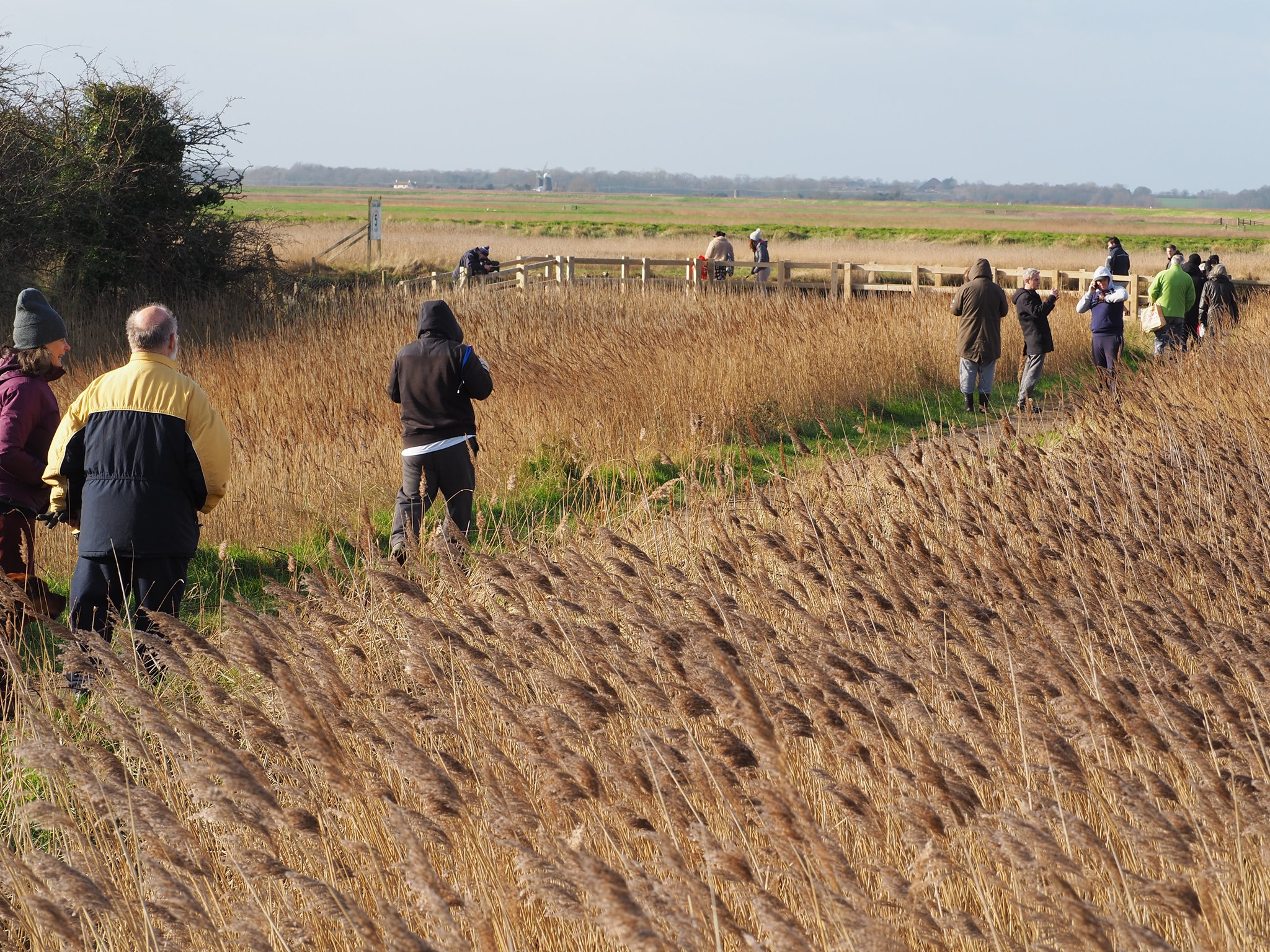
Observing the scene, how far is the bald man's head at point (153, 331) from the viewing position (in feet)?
16.2

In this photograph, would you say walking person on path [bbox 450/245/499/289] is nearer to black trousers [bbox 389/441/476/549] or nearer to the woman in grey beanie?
black trousers [bbox 389/441/476/549]

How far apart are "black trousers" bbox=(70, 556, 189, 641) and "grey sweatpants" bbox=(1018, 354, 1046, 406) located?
33.3 feet

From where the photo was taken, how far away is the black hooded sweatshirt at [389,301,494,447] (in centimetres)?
708

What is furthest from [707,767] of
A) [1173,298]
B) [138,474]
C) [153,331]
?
[1173,298]

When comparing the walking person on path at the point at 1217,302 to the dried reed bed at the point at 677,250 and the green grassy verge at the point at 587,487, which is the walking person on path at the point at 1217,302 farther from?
the dried reed bed at the point at 677,250

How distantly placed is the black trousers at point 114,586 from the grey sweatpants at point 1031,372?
10150mm

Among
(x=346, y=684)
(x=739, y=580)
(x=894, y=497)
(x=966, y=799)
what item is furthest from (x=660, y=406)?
(x=966, y=799)

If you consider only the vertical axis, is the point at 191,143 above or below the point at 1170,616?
above

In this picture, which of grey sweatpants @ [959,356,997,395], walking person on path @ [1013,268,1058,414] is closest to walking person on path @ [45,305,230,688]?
grey sweatpants @ [959,356,997,395]

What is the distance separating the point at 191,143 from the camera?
19.2 metres

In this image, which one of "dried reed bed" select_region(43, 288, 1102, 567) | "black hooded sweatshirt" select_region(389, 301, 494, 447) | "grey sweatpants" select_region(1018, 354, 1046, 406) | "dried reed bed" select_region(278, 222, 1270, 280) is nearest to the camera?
"black hooded sweatshirt" select_region(389, 301, 494, 447)

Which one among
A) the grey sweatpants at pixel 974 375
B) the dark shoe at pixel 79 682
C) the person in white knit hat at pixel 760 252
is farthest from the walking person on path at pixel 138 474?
the person in white knit hat at pixel 760 252

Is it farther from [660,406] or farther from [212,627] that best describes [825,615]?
[660,406]

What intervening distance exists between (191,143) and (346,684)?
18513 mm
